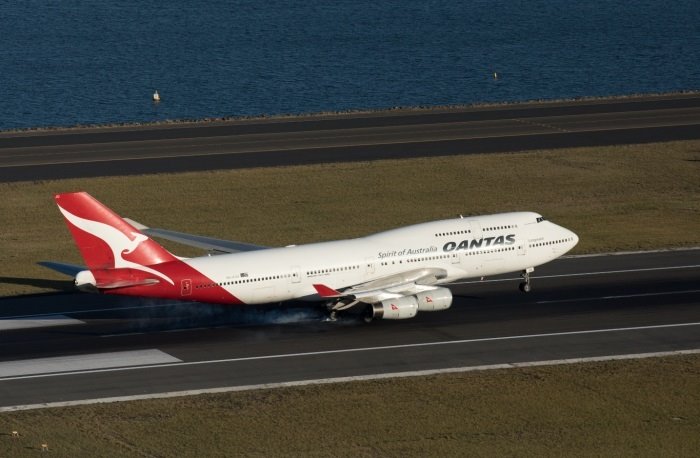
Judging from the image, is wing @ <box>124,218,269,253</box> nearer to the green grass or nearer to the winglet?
the winglet

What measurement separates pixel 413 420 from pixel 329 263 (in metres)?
14.5

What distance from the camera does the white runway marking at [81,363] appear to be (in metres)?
60.0

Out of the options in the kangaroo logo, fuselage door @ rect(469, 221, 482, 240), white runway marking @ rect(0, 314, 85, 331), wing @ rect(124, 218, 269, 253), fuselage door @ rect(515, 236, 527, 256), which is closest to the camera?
the kangaroo logo

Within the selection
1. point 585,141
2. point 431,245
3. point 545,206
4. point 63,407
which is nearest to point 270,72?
point 585,141

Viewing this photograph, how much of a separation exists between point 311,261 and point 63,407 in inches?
627

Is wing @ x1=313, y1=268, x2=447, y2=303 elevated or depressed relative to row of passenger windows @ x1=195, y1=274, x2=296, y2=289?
depressed

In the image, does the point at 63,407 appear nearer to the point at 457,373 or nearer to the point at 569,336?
the point at 457,373

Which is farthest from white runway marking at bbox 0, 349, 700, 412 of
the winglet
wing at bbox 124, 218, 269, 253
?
wing at bbox 124, 218, 269, 253

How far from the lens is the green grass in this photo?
280ft

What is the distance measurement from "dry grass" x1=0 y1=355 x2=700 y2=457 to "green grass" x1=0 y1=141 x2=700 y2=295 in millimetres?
24323

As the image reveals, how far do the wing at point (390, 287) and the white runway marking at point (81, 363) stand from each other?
911 centimetres

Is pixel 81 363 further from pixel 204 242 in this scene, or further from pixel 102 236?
pixel 204 242

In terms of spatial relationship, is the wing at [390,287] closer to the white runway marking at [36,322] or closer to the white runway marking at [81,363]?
the white runway marking at [81,363]

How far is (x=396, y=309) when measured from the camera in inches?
2562
